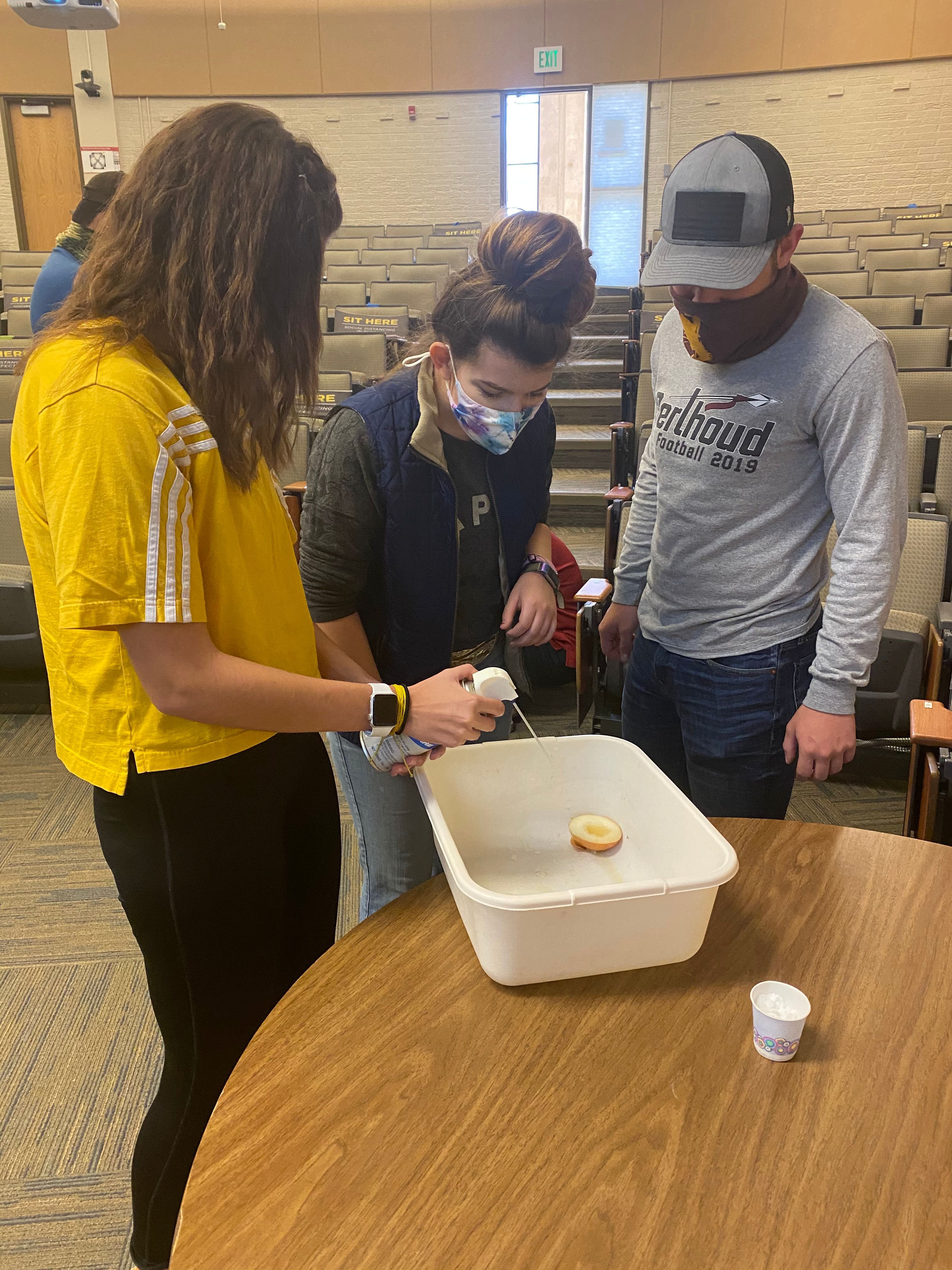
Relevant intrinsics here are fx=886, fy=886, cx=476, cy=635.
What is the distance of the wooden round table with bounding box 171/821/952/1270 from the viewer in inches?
24.0

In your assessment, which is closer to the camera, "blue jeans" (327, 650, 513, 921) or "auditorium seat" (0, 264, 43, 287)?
"blue jeans" (327, 650, 513, 921)

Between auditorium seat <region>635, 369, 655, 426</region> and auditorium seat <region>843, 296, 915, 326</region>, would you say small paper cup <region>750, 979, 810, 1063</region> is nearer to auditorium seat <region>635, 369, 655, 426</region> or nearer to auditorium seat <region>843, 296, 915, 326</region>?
auditorium seat <region>635, 369, 655, 426</region>

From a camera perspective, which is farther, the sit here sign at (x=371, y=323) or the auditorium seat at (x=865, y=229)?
the auditorium seat at (x=865, y=229)

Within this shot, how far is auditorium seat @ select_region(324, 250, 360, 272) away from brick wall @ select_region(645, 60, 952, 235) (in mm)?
2934

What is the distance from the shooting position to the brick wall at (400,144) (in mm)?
9250

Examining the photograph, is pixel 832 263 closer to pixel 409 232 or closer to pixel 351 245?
pixel 409 232

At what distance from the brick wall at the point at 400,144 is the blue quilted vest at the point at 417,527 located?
8.75 meters

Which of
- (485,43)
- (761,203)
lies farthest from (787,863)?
(485,43)

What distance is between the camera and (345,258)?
8133mm

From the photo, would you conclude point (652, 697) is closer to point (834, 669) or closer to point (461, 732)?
point (834, 669)

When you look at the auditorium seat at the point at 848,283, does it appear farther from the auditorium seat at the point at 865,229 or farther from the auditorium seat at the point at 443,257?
the auditorium seat at the point at 443,257

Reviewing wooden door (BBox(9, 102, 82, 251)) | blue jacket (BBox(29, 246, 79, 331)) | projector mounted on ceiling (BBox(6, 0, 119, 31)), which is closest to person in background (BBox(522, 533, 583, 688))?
blue jacket (BBox(29, 246, 79, 331))

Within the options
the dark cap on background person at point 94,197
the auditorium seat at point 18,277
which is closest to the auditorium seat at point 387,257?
the auditorium seat at point 18,277

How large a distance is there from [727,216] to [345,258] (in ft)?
25.3
